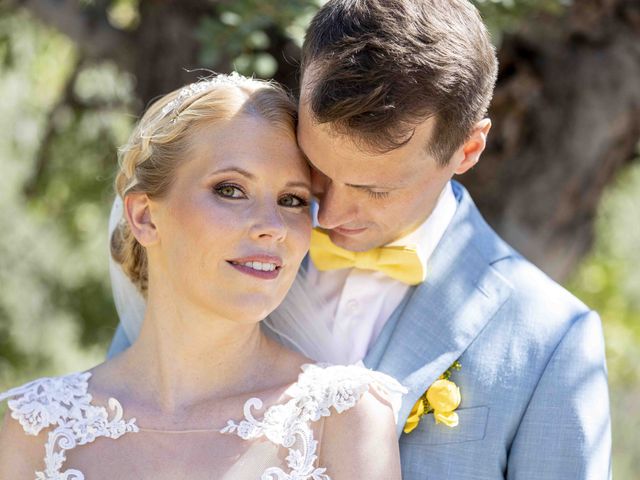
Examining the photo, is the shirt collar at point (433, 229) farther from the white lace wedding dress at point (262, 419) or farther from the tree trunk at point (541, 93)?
the tree trunk at point (541, 93)

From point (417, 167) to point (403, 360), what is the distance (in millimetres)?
585

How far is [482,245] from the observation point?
10.5 ft

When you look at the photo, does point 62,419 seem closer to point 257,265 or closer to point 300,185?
point 257,265

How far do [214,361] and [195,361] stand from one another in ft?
0.19

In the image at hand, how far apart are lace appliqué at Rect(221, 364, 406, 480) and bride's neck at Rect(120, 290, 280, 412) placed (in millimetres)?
112

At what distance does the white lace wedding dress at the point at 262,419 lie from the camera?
113 inches

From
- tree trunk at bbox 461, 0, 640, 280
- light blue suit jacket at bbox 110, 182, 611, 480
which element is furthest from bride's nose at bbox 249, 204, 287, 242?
tree trunk at bbox 461, 0, 640, 280

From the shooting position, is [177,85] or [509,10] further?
[177,85]

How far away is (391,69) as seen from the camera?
2688 mm

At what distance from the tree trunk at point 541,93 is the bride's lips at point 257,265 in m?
2.03

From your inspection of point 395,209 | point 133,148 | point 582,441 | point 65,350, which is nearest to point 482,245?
point 395,209

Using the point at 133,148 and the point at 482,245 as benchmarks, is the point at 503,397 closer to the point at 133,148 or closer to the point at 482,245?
the point at 482,245

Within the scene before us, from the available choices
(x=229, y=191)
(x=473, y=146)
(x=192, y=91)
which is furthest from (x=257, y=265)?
(x=473, y=146)

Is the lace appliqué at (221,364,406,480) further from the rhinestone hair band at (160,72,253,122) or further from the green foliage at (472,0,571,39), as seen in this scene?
the green foliage at (472,0,571,39)
